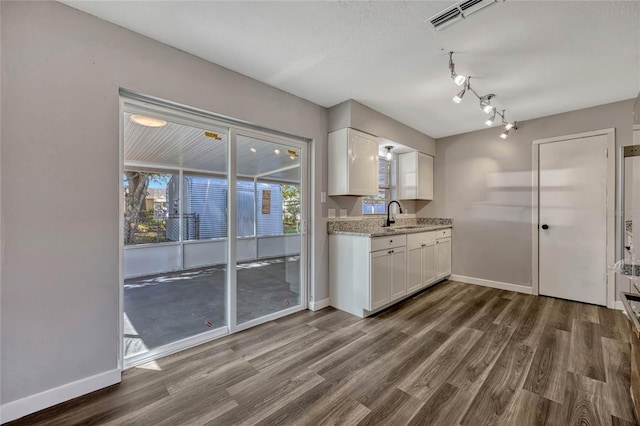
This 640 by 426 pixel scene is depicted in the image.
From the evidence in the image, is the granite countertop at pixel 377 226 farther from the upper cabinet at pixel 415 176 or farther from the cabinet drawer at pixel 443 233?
the upper cabinet at pixel 415 176

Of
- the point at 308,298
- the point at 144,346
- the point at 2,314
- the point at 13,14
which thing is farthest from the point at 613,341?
the point at 13,14

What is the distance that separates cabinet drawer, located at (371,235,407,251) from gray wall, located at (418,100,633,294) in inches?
68.3

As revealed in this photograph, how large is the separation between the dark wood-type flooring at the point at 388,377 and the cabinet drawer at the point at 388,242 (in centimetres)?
83

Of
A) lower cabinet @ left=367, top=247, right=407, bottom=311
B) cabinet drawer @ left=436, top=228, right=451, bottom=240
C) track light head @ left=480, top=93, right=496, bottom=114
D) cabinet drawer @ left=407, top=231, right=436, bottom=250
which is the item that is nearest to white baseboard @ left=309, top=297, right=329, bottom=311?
lower cabinet @ left=367, top=247, right=407, bottom=311

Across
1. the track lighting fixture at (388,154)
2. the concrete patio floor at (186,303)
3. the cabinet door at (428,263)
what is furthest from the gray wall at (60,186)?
the cabinet door at (428,263)

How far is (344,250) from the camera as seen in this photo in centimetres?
325

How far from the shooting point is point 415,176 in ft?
14.6

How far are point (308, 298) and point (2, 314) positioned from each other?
251 cm

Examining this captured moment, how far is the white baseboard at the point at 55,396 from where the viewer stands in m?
1.52

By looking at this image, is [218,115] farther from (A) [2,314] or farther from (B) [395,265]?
(B) [395,265]

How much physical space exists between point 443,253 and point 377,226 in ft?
→ 4.24

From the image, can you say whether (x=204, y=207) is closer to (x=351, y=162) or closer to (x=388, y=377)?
(x=351, y=162)

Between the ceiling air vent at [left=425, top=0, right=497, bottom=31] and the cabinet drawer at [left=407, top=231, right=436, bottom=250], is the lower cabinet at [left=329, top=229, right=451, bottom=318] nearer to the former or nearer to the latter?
the cabinet drawer at [left=407, top=231, right=436, bottom=250]

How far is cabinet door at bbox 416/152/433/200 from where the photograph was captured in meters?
4.49
